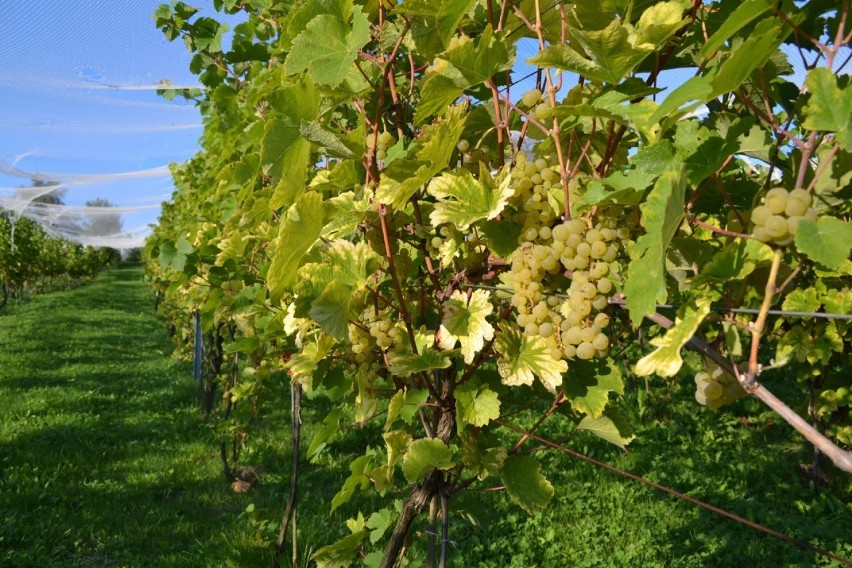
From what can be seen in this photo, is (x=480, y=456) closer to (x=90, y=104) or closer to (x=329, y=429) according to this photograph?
(x=329, y=429)

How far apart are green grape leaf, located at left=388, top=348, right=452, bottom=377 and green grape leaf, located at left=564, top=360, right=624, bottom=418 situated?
208mm

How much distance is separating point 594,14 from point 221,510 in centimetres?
385

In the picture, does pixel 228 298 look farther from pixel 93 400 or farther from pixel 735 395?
pixel 93 400

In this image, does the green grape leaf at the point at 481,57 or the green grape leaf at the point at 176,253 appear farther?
the green grape leaf at the point at 176,253

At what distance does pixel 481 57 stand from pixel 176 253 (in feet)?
6.15

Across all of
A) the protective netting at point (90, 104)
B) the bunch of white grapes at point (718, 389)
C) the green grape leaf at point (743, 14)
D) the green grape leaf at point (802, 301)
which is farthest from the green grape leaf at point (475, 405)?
the protective netting at point (90, 104)

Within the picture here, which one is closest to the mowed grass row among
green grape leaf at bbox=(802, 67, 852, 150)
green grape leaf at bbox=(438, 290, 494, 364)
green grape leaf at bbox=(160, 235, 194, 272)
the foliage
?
green grape leaf at bbox=(160, 235, 194, 272)

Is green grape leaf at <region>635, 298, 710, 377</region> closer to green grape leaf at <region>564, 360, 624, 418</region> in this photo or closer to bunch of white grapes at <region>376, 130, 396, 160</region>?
green grape leaf at <region>564, 360, 624, 418</region>

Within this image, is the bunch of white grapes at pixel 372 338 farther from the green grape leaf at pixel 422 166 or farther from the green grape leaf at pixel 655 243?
the green grape leaf at pixel 655 243

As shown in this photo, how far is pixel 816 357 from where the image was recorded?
3.44 m

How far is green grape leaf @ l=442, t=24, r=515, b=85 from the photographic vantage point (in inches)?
33.8

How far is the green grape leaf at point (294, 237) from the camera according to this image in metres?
0.91

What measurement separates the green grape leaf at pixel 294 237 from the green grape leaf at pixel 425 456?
38 centimetres

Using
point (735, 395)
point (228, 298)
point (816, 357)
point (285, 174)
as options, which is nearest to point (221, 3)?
point (228, 298)
